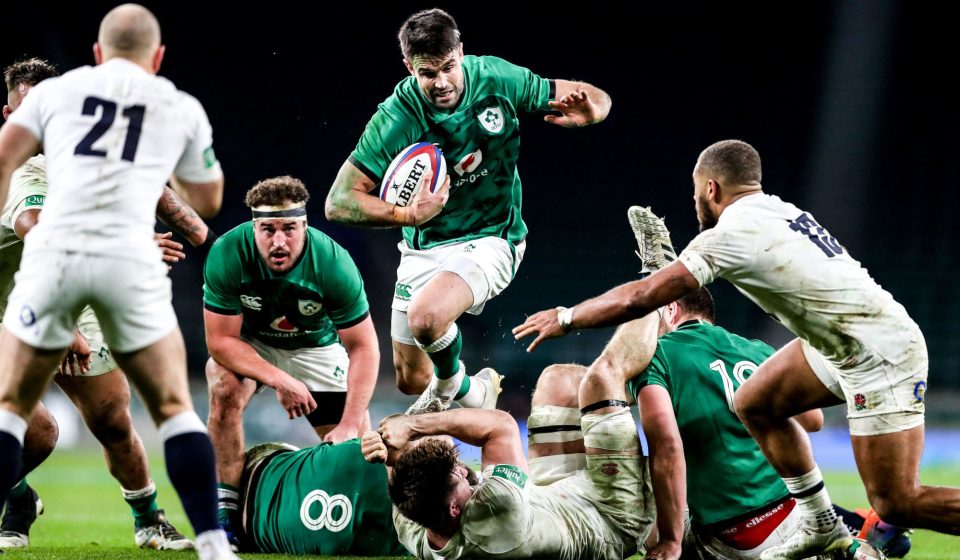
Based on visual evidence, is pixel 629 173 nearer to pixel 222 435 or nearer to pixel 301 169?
pixel 301 169

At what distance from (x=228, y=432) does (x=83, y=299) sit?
2.19 meters

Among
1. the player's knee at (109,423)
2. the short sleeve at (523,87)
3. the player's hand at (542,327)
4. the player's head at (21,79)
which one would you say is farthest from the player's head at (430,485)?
the player's head at (21,79)

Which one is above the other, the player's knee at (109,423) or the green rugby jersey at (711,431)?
the green rugby jersey at (711,431)

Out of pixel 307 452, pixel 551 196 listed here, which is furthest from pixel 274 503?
pixel 551 196

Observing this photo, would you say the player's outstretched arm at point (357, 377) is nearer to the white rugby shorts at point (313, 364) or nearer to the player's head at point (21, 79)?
the white rugby shorts at point (313, 364)

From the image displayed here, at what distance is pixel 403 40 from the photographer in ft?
18.9

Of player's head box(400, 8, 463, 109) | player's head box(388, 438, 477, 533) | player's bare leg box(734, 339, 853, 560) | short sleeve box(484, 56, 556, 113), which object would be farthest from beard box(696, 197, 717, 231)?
player's head box(388, 438, 477, 533)

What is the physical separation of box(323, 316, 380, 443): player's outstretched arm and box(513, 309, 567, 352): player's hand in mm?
1881

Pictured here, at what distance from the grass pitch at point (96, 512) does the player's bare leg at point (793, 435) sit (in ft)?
4.35

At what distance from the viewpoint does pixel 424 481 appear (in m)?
4.04

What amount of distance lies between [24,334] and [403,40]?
2.85 metres

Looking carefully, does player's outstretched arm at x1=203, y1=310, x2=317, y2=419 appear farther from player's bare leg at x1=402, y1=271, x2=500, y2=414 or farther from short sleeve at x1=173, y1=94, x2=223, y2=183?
short sleeve at x1=173, y1=94, x2=223, y2=183

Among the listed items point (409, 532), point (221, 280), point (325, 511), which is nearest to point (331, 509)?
point (325, 511)

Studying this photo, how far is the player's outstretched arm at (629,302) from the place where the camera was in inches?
173
